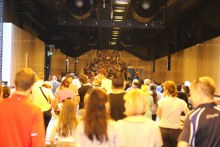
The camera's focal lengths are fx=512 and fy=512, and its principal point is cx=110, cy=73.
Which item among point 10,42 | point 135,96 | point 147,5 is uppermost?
point 147,5

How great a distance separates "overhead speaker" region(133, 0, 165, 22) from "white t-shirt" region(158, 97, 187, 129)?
11528 mm

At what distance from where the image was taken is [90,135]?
4207 mm

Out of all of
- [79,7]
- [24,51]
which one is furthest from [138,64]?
[24,51]

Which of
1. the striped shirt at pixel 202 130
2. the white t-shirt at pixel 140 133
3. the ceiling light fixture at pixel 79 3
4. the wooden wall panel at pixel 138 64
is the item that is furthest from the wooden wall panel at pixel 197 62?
the striped shirt at pixel 202 130

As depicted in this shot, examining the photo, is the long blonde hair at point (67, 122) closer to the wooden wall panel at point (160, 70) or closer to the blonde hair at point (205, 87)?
the blonde hair at point (205, 87)

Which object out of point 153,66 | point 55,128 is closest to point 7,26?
point 55,128

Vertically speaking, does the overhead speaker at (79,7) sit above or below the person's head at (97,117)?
above

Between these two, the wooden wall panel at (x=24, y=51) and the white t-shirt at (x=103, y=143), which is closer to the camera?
the white t-shirt at (x=103, y=143)

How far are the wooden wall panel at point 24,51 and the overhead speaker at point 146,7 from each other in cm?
409

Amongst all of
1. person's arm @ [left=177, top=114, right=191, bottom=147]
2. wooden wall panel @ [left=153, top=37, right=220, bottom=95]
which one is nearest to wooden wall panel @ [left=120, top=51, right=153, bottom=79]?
wooden wall panel @ [left=153, top=37, right=220, bottom=95]

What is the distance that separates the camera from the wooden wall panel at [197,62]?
596 inches

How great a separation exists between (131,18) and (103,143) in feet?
64.0

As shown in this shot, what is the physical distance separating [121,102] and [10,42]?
7762mm

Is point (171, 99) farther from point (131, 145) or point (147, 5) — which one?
point (147, 5)
